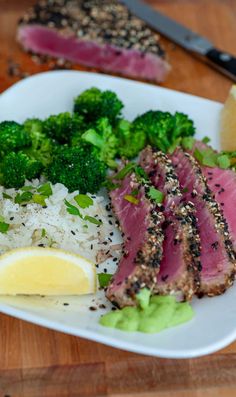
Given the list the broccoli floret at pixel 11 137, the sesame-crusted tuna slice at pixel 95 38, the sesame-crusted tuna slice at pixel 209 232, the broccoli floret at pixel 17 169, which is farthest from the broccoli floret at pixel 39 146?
the sesame-crusted tuna slice at pixel 95 38

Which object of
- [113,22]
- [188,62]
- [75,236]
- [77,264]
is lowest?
[77,264]

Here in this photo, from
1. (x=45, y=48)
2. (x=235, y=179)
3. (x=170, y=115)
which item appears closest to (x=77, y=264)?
(x=235, y=179)

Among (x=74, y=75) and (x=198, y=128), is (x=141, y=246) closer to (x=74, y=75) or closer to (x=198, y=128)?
(x=198, y=128)

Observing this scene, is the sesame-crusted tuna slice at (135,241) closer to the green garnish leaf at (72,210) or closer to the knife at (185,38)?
the green garnish leaf at (72,210)

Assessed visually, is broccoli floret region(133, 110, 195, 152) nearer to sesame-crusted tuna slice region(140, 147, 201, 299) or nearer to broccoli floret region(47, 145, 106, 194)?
sesame-crusted tuna slice region(140, 147, 201, 299)

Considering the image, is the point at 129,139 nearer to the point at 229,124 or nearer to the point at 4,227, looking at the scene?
the point at 229,124

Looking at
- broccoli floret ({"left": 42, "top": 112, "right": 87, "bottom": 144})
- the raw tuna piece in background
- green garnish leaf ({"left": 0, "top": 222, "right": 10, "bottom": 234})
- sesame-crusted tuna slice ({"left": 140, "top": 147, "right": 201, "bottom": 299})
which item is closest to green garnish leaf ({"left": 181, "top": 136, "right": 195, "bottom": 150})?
the raw tuna piece in background
